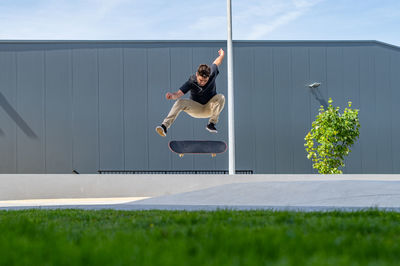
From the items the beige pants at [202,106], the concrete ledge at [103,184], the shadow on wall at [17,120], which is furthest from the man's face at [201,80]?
the shadow on wall at [17,120]

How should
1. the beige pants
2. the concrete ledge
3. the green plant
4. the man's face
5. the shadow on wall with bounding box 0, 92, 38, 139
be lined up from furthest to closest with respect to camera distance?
the shadow on wall with bounding box 0, 92, 38, 139
the green plant
the concrete ledge
the beige pants
the man's face

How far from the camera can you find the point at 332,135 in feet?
60.5

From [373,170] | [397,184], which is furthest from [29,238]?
[373,170]

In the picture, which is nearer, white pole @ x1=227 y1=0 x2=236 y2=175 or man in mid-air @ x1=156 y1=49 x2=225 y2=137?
man in mid-air @ x1=156 y1=49 x2=225 y2=137

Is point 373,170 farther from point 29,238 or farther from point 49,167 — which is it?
point 29,238

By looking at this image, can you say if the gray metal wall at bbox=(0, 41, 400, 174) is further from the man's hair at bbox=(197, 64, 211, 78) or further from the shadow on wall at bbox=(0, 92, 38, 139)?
the man's hair at bbox=(197, 64, 211, 78)

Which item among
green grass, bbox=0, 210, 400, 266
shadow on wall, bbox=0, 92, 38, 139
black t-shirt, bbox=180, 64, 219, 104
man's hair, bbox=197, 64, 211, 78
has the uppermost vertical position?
man's hair, bbox=197, 64, 211, 78

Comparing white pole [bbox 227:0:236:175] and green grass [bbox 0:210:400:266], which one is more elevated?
white pole [bbox 227:0:236:175]

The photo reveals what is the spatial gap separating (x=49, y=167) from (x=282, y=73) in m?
11.5

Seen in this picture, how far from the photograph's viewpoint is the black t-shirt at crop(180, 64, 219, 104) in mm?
14281

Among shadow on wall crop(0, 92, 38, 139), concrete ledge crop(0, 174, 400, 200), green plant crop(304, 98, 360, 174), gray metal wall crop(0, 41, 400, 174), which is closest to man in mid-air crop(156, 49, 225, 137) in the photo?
concrete ledge crop(0, 174, 400, 200)

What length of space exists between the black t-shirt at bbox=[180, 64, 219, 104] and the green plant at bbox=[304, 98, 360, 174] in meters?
6.32

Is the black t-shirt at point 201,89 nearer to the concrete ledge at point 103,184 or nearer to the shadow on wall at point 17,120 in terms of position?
the concrete ledge at point 103,184

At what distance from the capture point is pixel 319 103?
2016 cm
